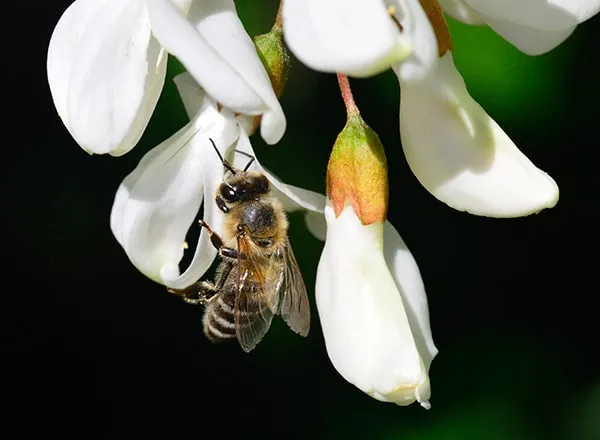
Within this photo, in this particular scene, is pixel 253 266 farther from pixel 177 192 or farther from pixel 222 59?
pixel 222 59

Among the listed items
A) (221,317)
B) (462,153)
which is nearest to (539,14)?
(462,153)

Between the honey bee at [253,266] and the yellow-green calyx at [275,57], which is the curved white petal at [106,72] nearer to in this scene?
the yellow-green calyx at [275,57]

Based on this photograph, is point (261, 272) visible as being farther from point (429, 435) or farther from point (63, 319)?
point (63, 319)

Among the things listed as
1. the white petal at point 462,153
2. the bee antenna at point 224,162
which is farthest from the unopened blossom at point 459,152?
the bee antenna at point 224,162

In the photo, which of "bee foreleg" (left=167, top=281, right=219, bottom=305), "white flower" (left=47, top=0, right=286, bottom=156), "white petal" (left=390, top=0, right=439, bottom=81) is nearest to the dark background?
"bee foreleg" (left=167, top=281, right=219, bottom=305)
